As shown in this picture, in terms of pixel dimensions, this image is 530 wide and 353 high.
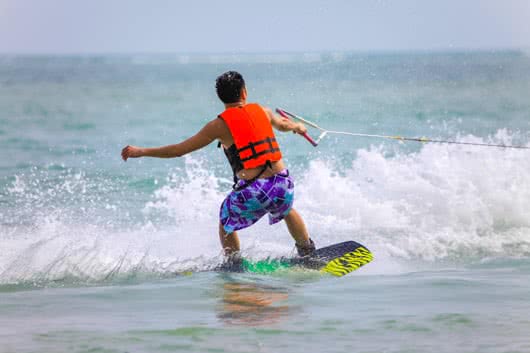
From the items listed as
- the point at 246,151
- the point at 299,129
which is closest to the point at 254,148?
the point at 246,151

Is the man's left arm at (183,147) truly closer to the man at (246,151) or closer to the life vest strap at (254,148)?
the man at (246,151)

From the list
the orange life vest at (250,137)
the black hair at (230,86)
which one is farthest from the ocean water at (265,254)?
the black hair at (230,86)

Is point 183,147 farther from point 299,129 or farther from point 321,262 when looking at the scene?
point 321,262

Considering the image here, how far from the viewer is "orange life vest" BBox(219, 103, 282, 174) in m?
6.15

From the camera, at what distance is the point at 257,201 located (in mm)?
6301

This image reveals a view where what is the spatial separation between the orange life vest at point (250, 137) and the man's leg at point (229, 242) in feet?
1.67

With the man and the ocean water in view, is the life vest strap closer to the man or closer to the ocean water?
the man

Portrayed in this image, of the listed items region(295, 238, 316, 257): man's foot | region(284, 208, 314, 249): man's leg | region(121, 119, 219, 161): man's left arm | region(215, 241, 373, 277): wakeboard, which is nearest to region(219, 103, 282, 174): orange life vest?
region(121, 119, 219, 161): man's left arm

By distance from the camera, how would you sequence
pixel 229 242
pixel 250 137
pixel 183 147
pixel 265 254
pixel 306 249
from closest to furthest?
pixel 183 147, pixel 250 137, pixel 229 242, pixel 306 249, pixel 265 254

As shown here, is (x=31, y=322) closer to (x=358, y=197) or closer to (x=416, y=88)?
(x=358, y=197)

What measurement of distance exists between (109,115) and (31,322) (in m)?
23.3

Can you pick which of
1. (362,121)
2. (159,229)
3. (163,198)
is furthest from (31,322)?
(362,121)

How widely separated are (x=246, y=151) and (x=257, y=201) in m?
0.35

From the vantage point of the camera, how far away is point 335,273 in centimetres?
675
